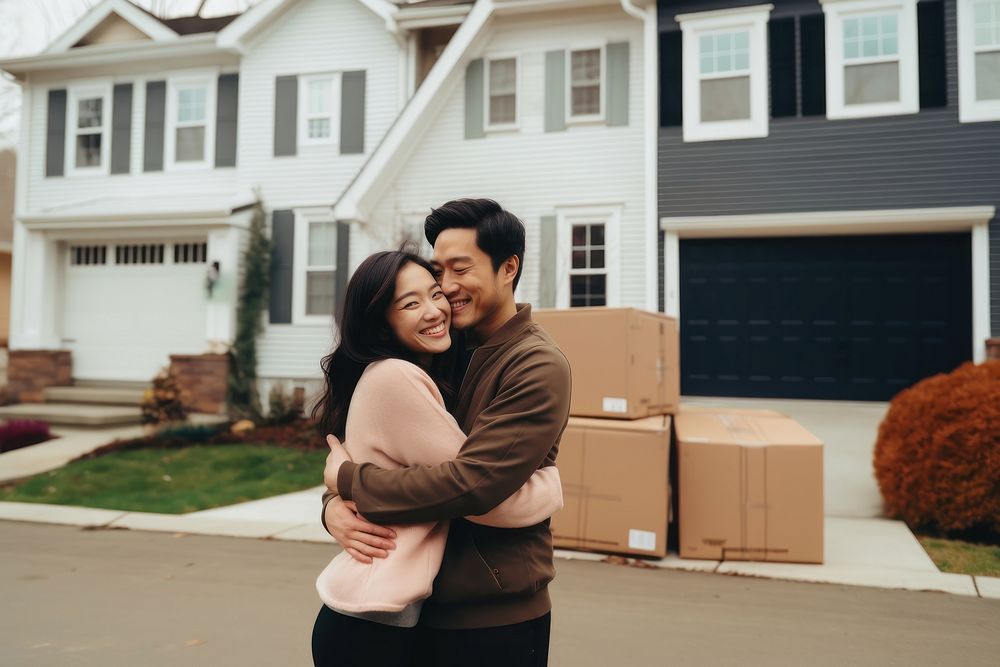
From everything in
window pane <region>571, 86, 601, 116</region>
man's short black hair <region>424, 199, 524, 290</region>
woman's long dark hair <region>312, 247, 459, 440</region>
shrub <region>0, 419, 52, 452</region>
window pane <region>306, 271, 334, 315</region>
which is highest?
window pane <region>571, 86, 601, 116</region>

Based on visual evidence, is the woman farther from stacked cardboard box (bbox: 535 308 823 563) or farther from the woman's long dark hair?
stacked cardboard box (bbox: 535 308 823 563)

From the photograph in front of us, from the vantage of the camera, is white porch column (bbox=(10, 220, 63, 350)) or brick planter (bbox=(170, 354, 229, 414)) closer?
brick planter (bbox=(170, 354, 229, 414))

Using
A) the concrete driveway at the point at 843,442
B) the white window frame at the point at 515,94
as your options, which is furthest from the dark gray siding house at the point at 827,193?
the white window frame at the point at 515,94

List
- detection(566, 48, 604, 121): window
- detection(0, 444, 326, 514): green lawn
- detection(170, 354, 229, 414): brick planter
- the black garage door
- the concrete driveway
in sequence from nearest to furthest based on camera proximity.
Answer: the concrete driveway
detection(0, 444, 326, 514): green lawn
the black garage door
detection(566, 48, 604, 121): window
detection(170, 354, 229, 414): brick planter

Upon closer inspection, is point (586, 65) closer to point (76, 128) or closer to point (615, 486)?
point (615, 486)

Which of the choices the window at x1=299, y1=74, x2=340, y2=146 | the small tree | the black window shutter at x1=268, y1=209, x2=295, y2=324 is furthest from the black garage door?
the small tree

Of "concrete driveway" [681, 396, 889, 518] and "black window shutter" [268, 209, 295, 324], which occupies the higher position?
"black window shutter" [268, 209, 295, 324]

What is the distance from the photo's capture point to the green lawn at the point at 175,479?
7.32 m

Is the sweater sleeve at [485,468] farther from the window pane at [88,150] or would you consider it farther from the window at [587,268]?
the window pane at [88,150]

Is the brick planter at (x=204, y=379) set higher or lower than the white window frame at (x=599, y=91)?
lower

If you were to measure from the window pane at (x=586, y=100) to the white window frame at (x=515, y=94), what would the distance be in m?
0.93

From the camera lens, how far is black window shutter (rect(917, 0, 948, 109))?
10312 millimetres

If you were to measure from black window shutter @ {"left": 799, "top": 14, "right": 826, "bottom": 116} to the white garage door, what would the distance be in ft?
35.2

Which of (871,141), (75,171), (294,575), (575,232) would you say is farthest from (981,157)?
(75,171)
